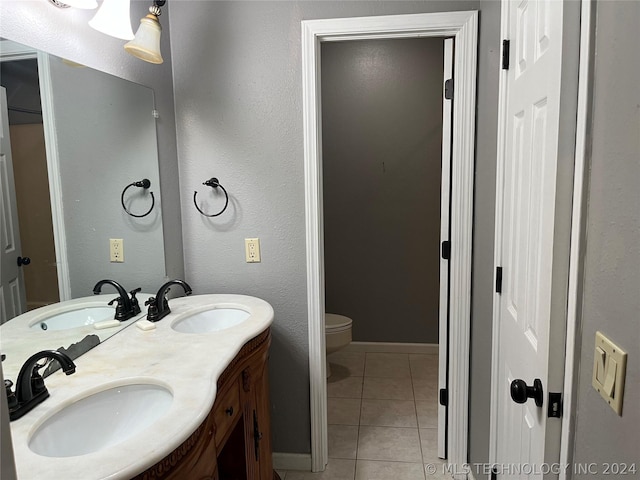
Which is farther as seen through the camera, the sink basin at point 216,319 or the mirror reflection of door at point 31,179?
the sink basin at point 216,319

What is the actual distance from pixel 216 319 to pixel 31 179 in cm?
96

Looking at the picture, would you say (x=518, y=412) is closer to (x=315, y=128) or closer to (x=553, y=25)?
(x=553, y=25)

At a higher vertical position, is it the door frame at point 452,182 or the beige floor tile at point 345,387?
the door frame at point 452,182

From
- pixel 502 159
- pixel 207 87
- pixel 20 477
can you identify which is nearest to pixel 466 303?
pixel 502 159

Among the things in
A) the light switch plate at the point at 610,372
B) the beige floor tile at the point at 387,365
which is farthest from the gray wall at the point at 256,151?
the light switch plate at the point at 610,372

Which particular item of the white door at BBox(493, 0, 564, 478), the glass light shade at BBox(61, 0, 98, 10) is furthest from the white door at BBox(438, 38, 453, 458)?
the glass light shade at BBox(61, 0, 98, 10)

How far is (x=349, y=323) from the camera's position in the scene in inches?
124

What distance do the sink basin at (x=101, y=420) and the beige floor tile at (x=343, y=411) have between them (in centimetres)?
166

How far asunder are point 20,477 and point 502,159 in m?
1.54

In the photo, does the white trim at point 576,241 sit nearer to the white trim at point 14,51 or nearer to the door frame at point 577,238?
the door frame at point 577,238

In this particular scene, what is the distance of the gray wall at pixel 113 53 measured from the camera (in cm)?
130

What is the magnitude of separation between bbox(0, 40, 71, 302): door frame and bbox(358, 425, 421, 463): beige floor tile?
1766mm

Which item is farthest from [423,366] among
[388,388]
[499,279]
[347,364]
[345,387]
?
[499,279]

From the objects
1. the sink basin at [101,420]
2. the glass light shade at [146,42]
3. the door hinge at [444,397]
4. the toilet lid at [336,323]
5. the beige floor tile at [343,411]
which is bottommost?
the beige floor tile at [343,411]
